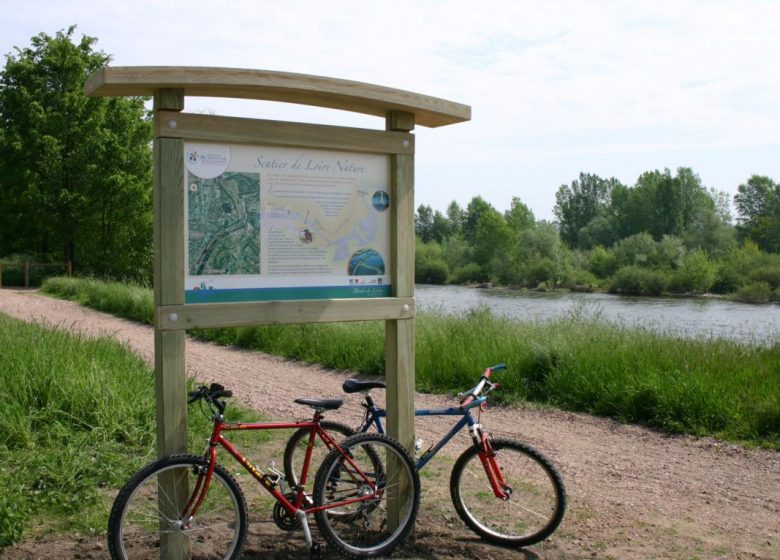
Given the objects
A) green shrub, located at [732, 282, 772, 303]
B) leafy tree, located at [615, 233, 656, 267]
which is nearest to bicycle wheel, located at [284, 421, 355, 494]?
green shrub, located at [732, 282, 772, 303]

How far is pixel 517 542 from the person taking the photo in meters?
4.51

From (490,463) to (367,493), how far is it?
0.71m

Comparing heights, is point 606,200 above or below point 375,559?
above

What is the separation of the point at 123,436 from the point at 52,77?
35.0 meters

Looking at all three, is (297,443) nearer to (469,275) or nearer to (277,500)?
(277,500)

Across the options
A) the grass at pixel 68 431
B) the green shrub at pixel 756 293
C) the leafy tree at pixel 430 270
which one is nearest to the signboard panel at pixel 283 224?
the grass at pixel 68 431

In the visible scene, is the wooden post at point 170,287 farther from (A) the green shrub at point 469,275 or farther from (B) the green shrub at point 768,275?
(A) the green shrub at point 469,275

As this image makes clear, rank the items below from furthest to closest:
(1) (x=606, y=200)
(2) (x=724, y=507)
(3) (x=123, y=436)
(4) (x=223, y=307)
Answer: (1) (x=606, y=200) → (3) (x=123, y=436) → (2) (x=724, y=507) → (4) (x=223, y=307)

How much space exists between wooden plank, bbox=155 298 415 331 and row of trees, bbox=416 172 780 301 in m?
41.8

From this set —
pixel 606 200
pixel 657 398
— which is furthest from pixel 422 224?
pixel 657 398

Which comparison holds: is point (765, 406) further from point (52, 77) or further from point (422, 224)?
point (422, 224)

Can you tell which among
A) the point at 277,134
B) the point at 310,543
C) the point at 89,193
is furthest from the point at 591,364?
the point at 89,193

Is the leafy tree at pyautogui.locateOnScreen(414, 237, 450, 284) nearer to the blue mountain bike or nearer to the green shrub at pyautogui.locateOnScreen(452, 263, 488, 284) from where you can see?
the green shrub at pyautogui.locateOnScreen(452, 263, 488, 284)

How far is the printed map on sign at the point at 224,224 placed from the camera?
401cm
